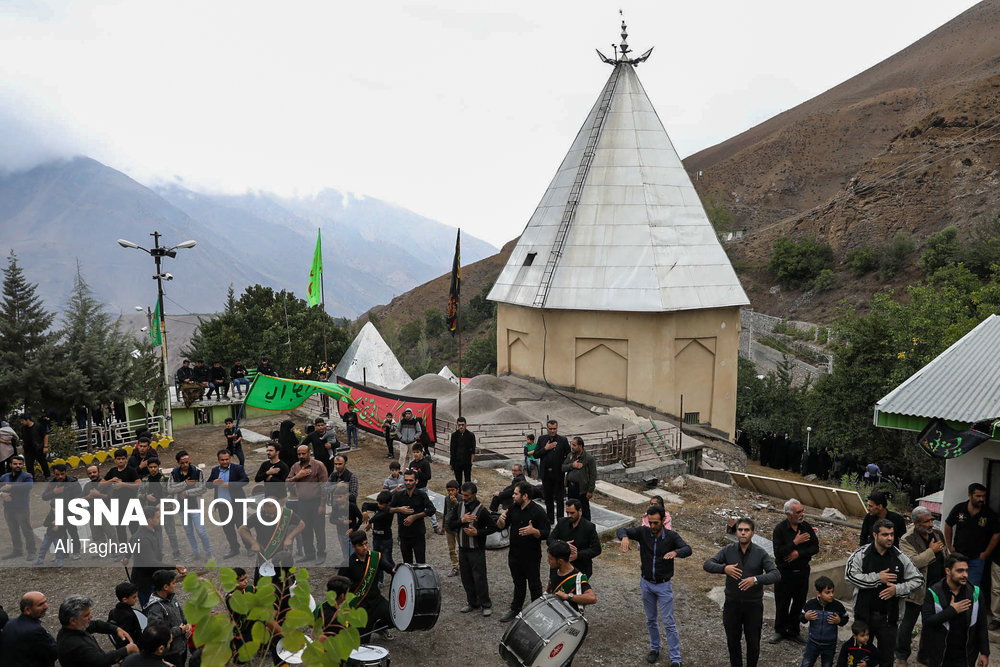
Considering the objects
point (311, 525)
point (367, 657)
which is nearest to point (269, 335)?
point (311, 525)

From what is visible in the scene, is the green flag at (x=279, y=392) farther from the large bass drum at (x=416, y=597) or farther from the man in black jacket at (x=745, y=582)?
the man in black jacket at (x=745, y=582)

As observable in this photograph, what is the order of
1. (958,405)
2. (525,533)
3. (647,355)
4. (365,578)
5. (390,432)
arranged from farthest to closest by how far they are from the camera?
(647,355)
(390,432)
(958,405)
(525,533)
(365,578)

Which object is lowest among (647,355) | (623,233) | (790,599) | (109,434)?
(109,434)

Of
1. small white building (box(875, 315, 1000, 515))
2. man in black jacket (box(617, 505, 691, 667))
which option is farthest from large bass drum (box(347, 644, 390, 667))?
small white building (box(875, 315, 1000, 515))

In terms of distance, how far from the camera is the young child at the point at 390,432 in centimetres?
1658

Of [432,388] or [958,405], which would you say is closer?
[958,405]

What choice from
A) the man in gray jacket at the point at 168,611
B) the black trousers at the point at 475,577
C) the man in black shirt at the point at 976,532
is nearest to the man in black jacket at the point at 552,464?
the black trousers at the point at 475,577

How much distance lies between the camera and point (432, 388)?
22594mm

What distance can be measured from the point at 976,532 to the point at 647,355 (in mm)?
14171

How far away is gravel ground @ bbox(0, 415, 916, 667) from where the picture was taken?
307 inches

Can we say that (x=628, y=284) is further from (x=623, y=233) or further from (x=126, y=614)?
(x=126, y=614)

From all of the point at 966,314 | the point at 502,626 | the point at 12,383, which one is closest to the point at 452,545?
the point at 502,626

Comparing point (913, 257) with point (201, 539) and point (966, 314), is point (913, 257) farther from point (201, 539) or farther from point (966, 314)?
point (201, 539)

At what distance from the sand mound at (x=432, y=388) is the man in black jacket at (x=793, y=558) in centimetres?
1464
